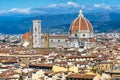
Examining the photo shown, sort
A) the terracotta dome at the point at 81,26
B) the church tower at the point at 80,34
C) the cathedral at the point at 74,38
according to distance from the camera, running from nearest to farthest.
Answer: the cathedral at the point at 74,38 → the church tower at the point at 80,34 → the terracotta dome at the point at 81,26

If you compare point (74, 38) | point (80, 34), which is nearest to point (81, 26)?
point (80, 34)

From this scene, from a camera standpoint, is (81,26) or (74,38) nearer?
(74,38)

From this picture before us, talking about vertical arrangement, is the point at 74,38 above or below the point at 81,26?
below

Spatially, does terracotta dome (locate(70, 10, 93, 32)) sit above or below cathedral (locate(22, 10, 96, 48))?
above

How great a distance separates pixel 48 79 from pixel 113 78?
585cm

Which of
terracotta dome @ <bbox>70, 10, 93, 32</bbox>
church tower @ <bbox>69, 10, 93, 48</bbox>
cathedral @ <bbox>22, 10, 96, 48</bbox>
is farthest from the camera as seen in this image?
terracotta dome @ <bbox>70, 10, 93, 32</bbox>

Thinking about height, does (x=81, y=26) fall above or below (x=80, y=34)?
above

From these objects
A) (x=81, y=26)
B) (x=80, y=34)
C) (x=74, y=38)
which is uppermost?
(x=81, y=26)

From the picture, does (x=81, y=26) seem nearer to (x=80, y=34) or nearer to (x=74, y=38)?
(x=80, y=34)

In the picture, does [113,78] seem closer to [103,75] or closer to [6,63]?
[103,75]

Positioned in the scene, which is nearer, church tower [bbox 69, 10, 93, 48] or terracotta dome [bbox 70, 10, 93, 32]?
church tower [bbox 69, 10, 93, 48]

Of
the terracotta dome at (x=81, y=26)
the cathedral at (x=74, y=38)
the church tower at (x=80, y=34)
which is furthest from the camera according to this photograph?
the terracotta dome at (x=81, y=26)

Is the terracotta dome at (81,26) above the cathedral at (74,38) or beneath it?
above

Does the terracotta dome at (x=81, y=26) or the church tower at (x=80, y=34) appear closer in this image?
the church tower at (x=80, y=34)
